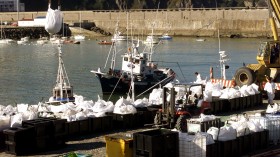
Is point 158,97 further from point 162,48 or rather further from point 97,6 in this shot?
point 97,6

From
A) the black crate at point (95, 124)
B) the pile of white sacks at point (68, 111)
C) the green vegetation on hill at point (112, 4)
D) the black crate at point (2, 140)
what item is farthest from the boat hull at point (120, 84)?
the green vegetation on hill at point (112, 4)

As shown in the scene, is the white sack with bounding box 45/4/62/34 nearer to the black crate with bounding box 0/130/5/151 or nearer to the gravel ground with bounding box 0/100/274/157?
the gravel ground with bounding box 0/100/274/157

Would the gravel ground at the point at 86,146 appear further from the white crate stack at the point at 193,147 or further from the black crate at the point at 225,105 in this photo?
the black crate at the point at 225,105

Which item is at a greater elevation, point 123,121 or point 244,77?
point 244,77

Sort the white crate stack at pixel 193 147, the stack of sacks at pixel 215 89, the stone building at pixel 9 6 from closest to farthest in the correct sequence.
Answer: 1. the white crate stack at pixel 193 147
2. the stack of sacks at pixel 215 89
3. the stone building at pixel 9 6

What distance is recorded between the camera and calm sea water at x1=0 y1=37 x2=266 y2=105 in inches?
1570

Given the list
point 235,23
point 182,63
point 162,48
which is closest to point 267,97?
point 182,63

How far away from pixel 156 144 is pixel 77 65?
45.3 meters

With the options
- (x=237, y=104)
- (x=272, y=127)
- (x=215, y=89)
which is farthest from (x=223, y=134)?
(x=215, y=89)

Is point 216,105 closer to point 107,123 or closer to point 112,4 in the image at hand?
point 107,123

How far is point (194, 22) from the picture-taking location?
11281 centimetres

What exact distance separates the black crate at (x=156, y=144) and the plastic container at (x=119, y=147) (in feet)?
0.99

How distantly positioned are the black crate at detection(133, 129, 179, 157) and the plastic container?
11.9 inches

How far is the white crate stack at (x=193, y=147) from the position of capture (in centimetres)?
1498
